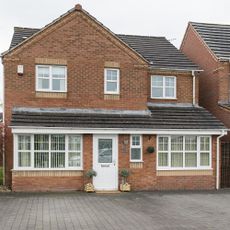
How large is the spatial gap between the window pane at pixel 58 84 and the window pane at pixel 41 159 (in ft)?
10.3

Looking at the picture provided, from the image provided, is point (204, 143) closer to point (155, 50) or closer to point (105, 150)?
point (105, 150)

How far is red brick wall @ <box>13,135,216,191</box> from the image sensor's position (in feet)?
59.9

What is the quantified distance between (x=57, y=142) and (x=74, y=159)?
3.56 feet

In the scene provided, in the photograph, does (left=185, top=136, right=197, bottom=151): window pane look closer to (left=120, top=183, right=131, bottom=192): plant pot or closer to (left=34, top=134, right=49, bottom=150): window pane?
(left=120, top=183, right=131, bottom=192): plant pot

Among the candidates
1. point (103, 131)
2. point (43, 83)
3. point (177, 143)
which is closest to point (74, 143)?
point (103, 131)

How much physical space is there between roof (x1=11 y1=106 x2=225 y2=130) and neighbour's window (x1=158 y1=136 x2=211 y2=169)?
678 millimetres

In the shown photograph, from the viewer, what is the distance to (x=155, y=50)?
971 inches

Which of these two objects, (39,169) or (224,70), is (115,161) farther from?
(224,70)

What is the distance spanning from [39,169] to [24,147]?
1.16m

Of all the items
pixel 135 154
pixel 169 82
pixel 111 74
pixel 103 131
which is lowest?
pixel 135 154

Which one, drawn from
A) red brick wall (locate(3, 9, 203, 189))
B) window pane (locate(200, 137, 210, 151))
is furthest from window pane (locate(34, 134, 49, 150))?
window pane (locate(200, 137, 210, 151))

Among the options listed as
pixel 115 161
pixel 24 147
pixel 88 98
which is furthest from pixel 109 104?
pixel 24 147

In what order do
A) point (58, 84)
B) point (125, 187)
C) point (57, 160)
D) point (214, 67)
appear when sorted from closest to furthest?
point (57, 160) < point (125, 187) < point (58, 84) < point (214, 67)

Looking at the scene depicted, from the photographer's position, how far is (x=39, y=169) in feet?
60.0
